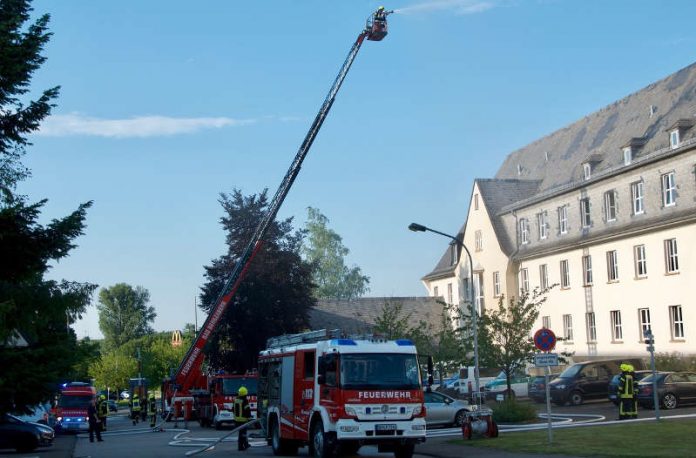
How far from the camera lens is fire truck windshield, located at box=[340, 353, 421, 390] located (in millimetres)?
19562

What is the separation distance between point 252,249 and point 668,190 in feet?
74.4

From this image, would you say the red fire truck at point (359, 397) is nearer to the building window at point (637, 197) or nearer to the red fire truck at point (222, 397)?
the red fire truck at point (222, 397)

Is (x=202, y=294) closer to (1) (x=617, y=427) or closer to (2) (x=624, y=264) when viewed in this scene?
(2) (x=624, y=264)

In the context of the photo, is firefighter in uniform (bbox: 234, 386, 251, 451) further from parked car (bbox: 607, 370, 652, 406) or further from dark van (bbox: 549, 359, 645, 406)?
dark van (bbox: 549, 359, 645, 406)

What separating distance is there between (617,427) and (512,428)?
413 centimetres

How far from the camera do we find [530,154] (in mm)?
67250

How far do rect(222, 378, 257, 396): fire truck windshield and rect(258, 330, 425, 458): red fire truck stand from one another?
17547mm

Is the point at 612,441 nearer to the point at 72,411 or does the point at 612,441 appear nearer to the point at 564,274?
the point at 72,411

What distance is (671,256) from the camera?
46.3 meters

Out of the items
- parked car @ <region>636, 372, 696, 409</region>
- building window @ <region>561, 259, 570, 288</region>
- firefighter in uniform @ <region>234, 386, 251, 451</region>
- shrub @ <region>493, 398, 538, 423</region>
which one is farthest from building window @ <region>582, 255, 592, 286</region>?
firefighter in uniform @ <region>234, 386, 251, 451</region>

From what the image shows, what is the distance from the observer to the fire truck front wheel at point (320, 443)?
765 inches

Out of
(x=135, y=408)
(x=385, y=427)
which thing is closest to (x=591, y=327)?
(x=135, y=408)

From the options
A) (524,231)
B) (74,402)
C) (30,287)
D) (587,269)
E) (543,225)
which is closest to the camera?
(30,287)

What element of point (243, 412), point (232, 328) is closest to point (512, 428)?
point (243, 412)
